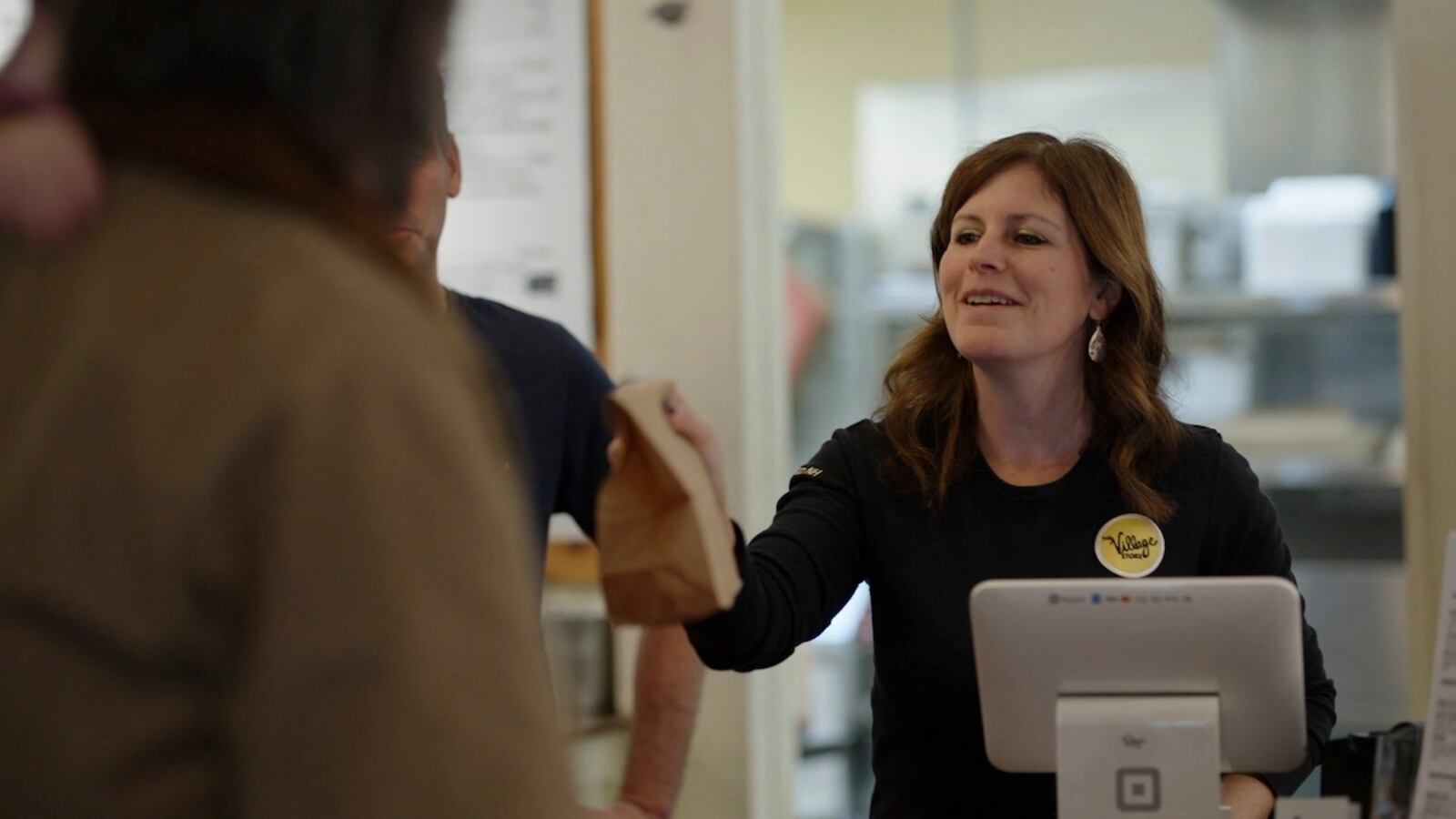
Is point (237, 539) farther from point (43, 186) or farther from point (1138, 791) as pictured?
point (1138, 791)

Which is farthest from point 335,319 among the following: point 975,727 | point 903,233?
point 903,233

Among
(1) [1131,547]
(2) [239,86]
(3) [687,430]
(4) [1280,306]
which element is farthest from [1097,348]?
(4) [1280,306]

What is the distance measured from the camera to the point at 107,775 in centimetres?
67

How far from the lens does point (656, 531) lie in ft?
5.16

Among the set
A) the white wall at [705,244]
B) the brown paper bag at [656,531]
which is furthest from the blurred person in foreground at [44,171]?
the white wall at [705,244]

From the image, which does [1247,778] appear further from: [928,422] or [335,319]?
[335,319]

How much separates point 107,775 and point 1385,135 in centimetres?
431

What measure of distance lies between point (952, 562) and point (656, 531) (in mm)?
722

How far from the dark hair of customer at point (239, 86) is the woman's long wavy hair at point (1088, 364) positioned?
157 cm

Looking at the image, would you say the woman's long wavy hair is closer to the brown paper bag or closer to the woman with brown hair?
the woman with brown hair

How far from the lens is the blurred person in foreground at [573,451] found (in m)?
2.07

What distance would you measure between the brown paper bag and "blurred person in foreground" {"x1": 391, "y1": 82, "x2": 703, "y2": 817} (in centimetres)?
49

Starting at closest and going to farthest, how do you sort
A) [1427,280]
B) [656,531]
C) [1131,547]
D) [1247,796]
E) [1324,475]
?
[656,531] → [1247,796] → [1131,547] → [1427,280] → [1324,475]

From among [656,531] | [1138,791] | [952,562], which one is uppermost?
[656,531]
